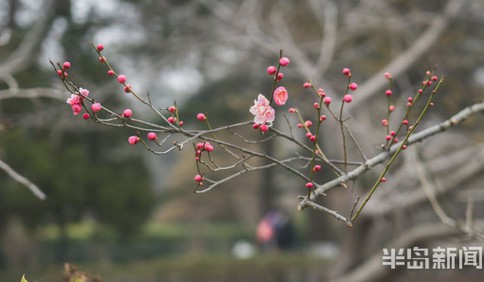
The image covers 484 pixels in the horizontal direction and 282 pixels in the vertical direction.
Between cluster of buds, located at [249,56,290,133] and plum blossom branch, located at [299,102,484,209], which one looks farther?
plum blossom branch, located at [299,102,484,209]

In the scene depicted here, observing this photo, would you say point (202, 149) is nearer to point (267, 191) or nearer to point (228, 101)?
point (228, 101)

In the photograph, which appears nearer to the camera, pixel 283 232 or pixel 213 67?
pixel 213 67

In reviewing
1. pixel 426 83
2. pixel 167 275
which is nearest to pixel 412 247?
pixel 426 83

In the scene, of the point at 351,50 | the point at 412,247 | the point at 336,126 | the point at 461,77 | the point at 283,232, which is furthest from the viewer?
the point at 283,232

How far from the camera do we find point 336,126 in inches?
327

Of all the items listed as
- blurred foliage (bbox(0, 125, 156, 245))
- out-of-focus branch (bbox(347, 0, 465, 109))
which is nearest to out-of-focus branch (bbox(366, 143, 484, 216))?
out-of-focus branch (bbox(347, 0, 465, 109))

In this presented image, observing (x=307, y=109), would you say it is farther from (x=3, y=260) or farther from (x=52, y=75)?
(x=3, y=260)

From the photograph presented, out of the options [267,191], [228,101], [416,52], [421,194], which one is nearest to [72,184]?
[228,101]

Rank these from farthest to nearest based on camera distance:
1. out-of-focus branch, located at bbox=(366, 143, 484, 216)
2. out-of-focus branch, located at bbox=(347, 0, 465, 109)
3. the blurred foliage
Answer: the blurred foliage, out-of-focus branch, located at bbox=(347, 0, 465, 109), out-of-focus branch, located at bbox=(366, 143, 484, 216)

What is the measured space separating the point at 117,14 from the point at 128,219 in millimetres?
3452

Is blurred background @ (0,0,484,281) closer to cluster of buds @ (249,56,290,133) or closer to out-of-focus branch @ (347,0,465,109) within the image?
out-of-focus branch @ (347,0,465,109)

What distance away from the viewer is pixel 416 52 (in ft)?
28.3

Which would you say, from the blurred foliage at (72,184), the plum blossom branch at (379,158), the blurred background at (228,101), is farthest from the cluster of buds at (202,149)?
the blurred foliage at (72,184)

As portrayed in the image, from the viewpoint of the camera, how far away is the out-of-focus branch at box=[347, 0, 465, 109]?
8148 millimetres
